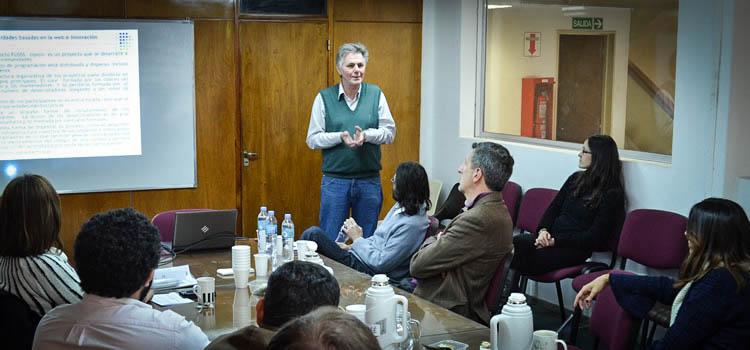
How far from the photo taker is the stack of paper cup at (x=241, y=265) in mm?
3123

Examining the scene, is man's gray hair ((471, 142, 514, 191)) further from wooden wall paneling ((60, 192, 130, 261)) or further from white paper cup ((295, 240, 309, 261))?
wooden wall paneling ((60, 192, 130, 261))

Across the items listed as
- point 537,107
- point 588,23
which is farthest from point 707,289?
point 537,107

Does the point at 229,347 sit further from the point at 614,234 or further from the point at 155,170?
the point at 155,170

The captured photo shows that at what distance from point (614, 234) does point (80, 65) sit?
4014 mm

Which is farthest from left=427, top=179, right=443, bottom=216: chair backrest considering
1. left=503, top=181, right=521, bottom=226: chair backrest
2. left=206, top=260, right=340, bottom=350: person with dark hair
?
left=206, top=260, right=340, bottom=350: person with dark hair

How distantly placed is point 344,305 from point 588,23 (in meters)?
3.43

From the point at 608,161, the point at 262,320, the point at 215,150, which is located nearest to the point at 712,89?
the point at 608,161

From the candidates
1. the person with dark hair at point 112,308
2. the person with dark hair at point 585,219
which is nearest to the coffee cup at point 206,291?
the person with dark hair at point 112,308

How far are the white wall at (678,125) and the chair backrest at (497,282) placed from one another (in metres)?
1.52

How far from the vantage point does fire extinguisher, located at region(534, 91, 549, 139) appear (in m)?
5.87

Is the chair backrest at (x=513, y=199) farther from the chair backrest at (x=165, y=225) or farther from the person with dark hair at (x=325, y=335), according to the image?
the person with dark hair at (x=325, y=335)

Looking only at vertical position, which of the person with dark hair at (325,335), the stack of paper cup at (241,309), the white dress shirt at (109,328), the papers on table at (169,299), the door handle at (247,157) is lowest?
the stack of paper cup at (241,309)

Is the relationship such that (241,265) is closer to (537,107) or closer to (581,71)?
(581,71)

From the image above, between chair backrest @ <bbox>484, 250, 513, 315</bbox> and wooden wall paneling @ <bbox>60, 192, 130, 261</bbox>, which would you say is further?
wooden wall paneling @ <bbox>60, 192, 130, 261</bbox>
